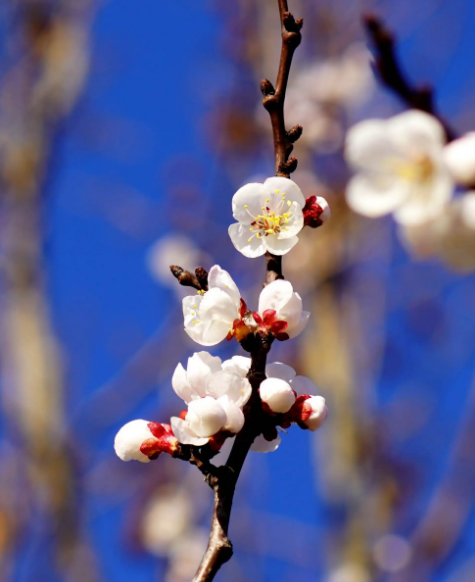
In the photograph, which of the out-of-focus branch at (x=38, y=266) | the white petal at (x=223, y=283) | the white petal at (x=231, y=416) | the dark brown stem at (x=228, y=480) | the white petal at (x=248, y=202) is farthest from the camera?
the out-of-focus branch at (x=38, y=266)

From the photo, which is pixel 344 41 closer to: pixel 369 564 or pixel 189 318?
pixel 369 564

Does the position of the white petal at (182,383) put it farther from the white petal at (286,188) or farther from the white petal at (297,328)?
the white petal at (286,188)

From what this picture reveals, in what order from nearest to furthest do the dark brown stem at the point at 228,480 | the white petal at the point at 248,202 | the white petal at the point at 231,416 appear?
the dark brown stem at the point at 228,480 < the white petal at the point at 231,416 < the white petal at the point at 248,202

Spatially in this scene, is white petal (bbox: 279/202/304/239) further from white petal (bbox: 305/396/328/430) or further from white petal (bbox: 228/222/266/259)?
white petal (bbox: 305/396/328/430)

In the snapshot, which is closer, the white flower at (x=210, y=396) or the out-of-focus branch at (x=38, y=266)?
the white flower at (x=210, y=396)

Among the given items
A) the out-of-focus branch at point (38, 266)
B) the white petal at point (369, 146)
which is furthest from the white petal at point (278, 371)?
the out-of-focus branch at point (38, 266)

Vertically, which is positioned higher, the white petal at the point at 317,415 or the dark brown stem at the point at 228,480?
the white petal at the point at 317,415

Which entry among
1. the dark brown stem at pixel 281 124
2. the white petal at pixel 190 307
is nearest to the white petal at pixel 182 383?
the white petal at pixel 190 307

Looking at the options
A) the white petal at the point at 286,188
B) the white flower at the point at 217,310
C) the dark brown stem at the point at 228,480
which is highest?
the white petal at the point at 286,188

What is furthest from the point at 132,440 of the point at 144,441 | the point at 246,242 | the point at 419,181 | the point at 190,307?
the point at 419,181
